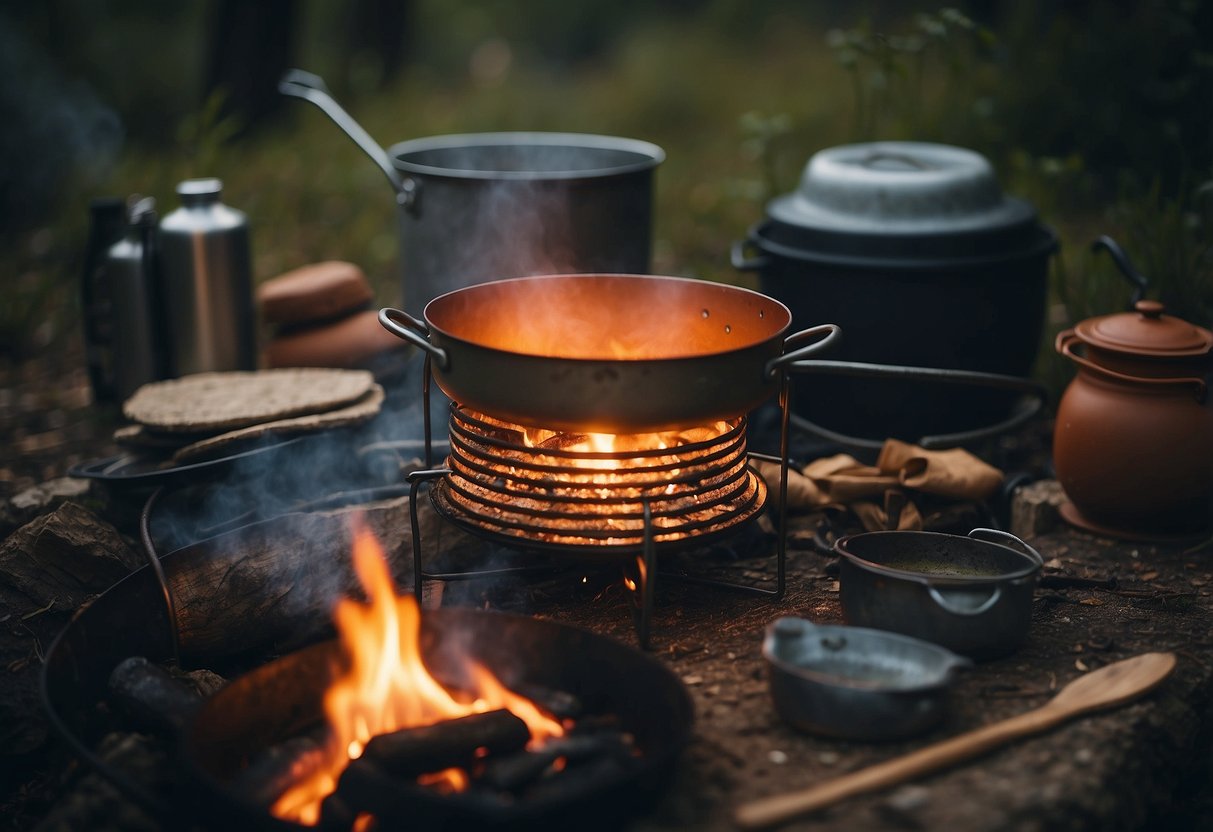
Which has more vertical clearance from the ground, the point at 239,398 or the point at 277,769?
the point at 239,398

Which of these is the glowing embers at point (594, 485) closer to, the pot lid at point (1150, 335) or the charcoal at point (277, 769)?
the charcoal at point (277, 769)

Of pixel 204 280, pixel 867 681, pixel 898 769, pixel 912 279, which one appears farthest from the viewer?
pixel 204 280

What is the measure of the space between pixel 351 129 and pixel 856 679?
2949 mm

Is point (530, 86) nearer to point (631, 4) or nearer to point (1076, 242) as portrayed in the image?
point (1076, 242)

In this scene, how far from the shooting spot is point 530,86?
10.5 meters

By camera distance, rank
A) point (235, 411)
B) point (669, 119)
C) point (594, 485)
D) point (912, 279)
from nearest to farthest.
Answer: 1. point (594, 485)
2. point (235, 411)
3. point (912, 279)
4. point (669, 119)

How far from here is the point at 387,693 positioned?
238 cm

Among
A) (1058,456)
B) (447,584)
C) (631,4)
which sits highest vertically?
(631,4)

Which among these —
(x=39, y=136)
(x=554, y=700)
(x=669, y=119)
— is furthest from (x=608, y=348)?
(x=669, y=119)

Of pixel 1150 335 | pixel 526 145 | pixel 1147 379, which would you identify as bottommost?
pixel 1147 379

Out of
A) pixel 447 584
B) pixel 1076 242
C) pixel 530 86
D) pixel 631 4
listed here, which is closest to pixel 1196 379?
pixel 447 584

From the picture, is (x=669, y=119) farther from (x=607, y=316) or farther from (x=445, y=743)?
(x=445, y=743)

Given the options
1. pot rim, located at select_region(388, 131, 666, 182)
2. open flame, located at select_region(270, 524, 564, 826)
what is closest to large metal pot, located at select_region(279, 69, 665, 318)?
pot rim, located at select_region(388, 131, 666, 182)

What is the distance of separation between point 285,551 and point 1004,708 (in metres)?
1.78
